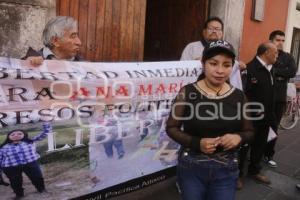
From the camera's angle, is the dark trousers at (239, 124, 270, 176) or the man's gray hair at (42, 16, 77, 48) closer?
the man's gray hair at (42, 16, 77, 48)

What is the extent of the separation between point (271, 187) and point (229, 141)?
8.36 feet

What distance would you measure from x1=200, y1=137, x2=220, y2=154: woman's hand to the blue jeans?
4.1 inches

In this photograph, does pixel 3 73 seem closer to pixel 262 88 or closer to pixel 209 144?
pixel 209 144

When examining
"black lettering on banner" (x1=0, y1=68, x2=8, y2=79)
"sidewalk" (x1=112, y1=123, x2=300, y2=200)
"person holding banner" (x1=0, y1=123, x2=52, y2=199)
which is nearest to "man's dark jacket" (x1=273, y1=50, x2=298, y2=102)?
"sidewalk" (x1=112, y1=123, x2=300, y2=200)

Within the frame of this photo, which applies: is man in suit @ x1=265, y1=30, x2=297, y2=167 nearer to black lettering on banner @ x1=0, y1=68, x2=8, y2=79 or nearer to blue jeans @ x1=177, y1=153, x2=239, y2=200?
blue jeans @ x1=177, y1=153, x2=239, y2=200

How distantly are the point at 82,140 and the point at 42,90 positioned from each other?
0.54 m

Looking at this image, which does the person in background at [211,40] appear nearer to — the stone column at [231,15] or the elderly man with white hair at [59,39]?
the elderly man with white hair at [59,39]

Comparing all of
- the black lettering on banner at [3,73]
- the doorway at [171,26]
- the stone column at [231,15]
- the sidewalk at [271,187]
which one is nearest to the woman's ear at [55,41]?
the black lettering on banner at [3,73]

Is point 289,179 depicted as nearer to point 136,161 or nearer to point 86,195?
point 136,161

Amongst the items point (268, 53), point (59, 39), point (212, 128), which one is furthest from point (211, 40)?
point (212, 128)

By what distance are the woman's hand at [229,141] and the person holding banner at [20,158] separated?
1.33 metres

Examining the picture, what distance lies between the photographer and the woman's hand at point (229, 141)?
2.33 meters

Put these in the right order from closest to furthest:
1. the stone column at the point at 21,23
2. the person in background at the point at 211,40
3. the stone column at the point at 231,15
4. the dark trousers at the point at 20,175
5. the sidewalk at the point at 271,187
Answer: the dark trousers at the point at 20,175, the stone column at the point at 21,23, the sidewalk at the point at 271,187, the person in background at the point at 211,40, the stone column at the point at 231,15

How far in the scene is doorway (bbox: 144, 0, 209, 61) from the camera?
6621 millimetres
